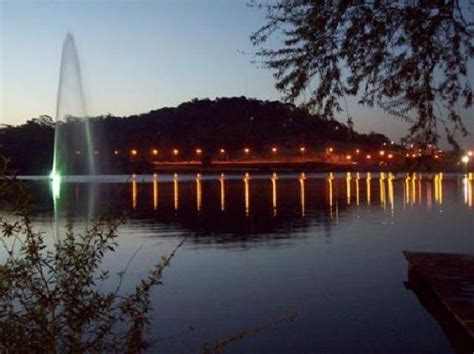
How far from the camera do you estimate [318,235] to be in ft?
91.4

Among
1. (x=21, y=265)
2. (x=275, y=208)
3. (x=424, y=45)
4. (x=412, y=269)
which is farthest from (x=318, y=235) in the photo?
(x=21, y=265)

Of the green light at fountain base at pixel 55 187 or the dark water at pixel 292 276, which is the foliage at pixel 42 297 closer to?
the dark water at pixel 292 276

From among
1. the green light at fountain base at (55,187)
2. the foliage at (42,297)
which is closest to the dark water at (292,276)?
the foliage at (42,297)

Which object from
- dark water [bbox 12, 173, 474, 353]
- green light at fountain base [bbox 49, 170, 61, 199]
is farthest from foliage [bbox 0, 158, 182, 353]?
green light at fountain base [bbox 49, 170, 61, 199]

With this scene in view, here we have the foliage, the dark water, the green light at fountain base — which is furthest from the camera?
the green light at fountain base

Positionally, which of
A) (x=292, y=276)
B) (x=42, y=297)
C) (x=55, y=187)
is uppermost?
(x=55, y=187)

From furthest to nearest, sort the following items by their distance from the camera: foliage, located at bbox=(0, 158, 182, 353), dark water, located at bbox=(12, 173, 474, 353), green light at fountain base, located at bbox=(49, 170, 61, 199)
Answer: green light at fountain base, located at bbox=(49, 170, 61, 199) < dark water, located at bbox=(12, 173, 474, 353) < foliage, located at bbox=(0, 158, 182, 353)

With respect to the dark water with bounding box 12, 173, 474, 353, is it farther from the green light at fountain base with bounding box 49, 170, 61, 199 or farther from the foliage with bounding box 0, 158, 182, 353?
the green light at fountain base with bounding box 49, 170, 61, 199

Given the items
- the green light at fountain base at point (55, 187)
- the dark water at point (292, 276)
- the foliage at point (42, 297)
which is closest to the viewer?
the foliage at point (42, 297)

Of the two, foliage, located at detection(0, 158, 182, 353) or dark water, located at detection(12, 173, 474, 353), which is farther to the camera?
dark water, located at detection(12, 173, 474, 353)

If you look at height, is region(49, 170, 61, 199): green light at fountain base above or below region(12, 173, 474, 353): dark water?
above

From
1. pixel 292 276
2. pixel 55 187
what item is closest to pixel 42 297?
pixel 292 276

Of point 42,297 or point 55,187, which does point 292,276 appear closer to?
point 42,297

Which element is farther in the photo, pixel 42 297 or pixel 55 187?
pixel 55 187
